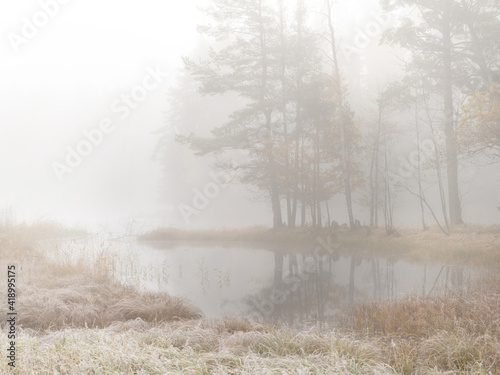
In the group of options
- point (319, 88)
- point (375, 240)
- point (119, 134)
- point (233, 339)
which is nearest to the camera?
point (233, 339)

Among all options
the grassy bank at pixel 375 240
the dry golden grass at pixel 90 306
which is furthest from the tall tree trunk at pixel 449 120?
the dry golden grass at pixel 90 306

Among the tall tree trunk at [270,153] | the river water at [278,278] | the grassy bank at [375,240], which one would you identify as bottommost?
the river water at [278,278]

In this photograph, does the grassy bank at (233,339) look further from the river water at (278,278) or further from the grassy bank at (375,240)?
the grassy bank at (375,240)

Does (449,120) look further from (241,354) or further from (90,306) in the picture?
(90,306)

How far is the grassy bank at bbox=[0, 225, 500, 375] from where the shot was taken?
4.85 m

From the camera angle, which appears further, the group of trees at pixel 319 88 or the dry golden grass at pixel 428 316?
the group of trees at pixel 319 88

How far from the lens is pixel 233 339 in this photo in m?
6.02

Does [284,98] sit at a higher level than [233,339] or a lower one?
higher

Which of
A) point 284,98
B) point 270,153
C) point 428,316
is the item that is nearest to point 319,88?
point 284,98

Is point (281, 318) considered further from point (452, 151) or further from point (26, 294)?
point (452, 151)

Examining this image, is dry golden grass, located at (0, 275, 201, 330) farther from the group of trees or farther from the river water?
the group of trees

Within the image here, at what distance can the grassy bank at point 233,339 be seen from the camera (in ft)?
15.9

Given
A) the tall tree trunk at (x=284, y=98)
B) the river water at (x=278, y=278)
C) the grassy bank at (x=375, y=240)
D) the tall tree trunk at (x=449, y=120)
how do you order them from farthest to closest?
the tall tree trunk at (x=284, y=98), the tall tree trunk at (x=449, y=120), the grassy bank at (x=375, y=240), the river water at (x=278, y=278)

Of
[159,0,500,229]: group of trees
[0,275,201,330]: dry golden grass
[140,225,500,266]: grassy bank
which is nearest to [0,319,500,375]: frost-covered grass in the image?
[0,275,201,330]: dry golden grass
